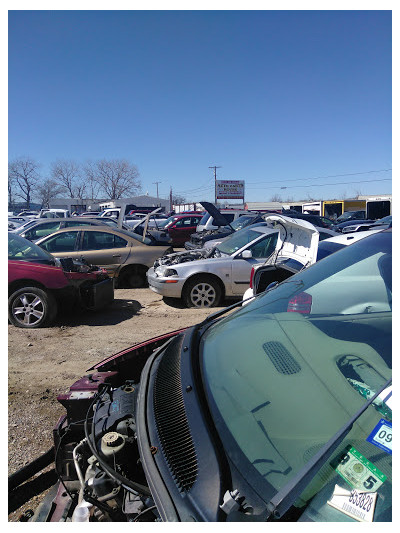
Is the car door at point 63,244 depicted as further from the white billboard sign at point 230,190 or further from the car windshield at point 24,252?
the white billboard sign at point 230,190

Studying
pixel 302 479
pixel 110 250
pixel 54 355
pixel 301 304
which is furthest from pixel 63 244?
pixel 302 479

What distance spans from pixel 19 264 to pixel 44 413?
10.6ft

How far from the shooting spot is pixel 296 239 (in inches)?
169

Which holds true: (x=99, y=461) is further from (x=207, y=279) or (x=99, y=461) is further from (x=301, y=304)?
(x=207, y=279)

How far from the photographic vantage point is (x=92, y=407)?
196 cm

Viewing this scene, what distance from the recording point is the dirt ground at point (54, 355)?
2.97m

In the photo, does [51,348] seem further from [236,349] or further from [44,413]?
[236,349]

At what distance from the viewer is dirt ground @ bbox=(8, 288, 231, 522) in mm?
2971

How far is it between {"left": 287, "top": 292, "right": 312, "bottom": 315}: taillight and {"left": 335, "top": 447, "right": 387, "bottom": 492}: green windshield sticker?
3.51ft

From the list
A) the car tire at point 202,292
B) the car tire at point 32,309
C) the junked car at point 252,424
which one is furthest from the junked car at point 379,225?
the car tire at point 32,309

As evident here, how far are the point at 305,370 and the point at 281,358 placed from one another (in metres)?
0.13

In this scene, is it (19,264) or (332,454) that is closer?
(332,454)


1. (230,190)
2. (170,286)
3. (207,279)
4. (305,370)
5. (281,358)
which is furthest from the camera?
(230,190)

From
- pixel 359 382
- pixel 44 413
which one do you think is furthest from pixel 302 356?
pixel 44 413
